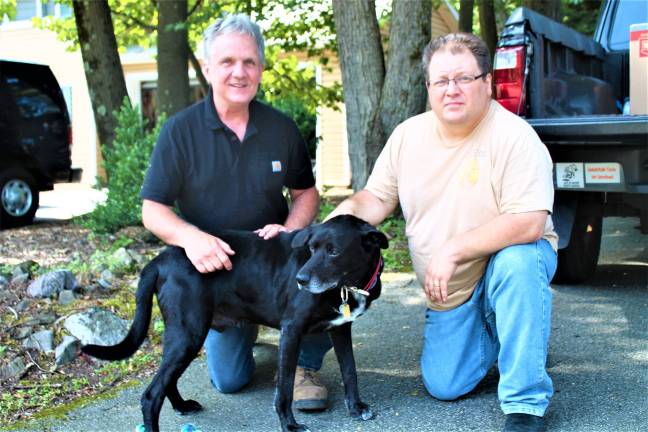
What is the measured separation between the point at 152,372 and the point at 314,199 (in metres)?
1.29

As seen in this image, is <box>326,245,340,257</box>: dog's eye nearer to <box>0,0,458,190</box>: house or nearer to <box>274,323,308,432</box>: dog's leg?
<box>274,323,308,432</box>: dog's leg

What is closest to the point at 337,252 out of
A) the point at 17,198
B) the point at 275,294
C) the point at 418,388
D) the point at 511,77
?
the point at 275,294

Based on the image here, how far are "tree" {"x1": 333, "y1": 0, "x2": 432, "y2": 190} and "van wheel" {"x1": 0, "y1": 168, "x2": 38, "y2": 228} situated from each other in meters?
4.83

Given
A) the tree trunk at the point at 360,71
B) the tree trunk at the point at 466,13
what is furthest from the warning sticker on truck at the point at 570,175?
the tree trunk at the point at 466,13

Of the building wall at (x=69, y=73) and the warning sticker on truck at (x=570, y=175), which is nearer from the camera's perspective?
the warning sticker on truck at (x=570, y=175)

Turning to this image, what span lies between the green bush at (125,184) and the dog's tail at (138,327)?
4.38 meters

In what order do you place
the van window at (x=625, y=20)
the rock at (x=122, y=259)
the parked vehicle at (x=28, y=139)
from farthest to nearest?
1. the parked vehicle at (x=28, y=139)
2. the van window at (x=625, y=20)
3. the rock at (x=122, y=259)

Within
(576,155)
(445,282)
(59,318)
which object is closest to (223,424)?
(445,282)

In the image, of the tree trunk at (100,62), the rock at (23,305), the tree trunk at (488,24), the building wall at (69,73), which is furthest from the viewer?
the building wall at (69,73)

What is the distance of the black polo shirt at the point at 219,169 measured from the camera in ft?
11.6

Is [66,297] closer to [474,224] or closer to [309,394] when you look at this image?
[309,394]

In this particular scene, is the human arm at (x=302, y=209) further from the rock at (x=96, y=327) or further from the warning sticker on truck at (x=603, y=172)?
the warning sticker on truck at (x=603, y=172)

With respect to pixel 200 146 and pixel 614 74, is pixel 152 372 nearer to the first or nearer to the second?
pixel 200 146

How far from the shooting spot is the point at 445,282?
125 inches
